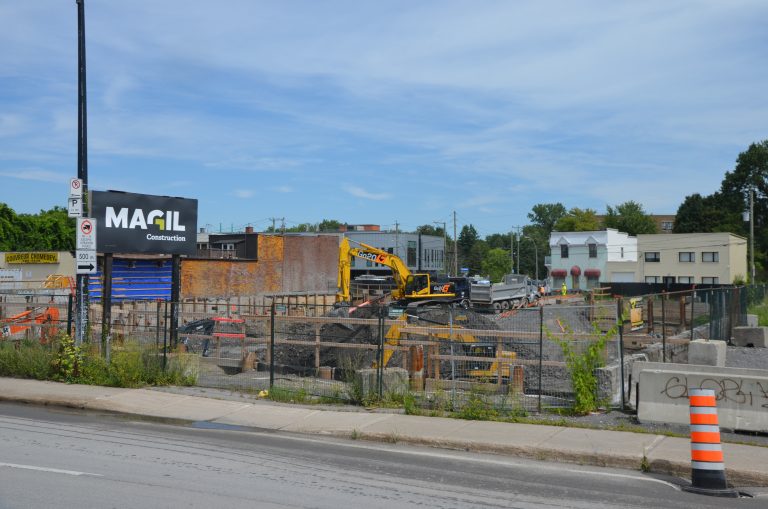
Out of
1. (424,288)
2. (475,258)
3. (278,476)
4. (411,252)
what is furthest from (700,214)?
(278,476)

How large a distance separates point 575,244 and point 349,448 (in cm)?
8354

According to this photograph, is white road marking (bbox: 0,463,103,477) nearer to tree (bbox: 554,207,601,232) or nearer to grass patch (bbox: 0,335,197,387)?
grass patch (bbox: 0,335,197,387)

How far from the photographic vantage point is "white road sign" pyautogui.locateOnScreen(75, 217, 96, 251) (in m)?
15.7

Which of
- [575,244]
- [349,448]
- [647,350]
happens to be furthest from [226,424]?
[575,244]

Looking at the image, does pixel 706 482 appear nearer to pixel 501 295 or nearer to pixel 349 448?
pixel 349 448

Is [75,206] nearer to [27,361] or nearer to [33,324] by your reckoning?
[27,361]

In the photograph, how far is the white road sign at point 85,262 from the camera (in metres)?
15.7

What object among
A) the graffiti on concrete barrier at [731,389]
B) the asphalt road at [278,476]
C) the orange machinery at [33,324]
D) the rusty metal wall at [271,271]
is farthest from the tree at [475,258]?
the asphalt road at [278,476]

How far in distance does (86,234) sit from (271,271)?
152 ft

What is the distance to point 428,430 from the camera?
11492 mm

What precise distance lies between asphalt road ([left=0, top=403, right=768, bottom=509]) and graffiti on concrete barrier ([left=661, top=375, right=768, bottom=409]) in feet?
9.39

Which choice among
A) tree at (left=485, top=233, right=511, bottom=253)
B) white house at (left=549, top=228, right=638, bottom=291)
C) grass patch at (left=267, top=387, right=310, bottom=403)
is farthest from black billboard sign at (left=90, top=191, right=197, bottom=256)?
tree at (left=485, top=233, right=511, bottom=253)

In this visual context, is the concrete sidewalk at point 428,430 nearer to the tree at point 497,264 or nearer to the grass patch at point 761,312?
the grass patch at point 761,312

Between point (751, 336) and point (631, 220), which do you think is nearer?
point (751, 336)
